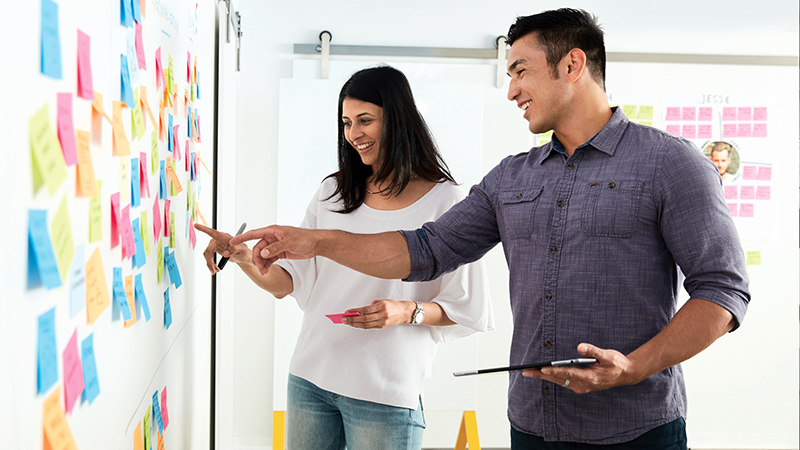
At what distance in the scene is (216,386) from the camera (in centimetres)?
169

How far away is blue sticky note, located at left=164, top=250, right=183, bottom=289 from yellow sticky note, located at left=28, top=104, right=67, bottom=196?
53cm

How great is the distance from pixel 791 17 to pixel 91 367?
10.1 ft

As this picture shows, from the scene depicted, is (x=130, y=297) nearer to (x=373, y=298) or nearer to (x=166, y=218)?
(x=166, y=218)

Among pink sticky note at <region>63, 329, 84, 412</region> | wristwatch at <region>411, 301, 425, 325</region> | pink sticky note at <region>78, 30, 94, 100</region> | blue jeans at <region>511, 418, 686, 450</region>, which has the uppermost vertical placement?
pink sticky note at <region>78, 30, 94, 100</region>

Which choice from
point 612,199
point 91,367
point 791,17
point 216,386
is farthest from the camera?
Result: point 791,17

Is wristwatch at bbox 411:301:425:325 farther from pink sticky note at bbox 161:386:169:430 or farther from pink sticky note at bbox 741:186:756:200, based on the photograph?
pink sticky note at bbox 741:186:756:200

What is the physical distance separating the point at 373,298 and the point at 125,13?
2.56 feet

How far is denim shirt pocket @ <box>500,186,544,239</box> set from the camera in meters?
1.07

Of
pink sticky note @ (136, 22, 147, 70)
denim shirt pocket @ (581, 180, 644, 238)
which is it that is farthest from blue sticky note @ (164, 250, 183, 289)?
denim shirt pocket @ (581, 180, 644, 238)

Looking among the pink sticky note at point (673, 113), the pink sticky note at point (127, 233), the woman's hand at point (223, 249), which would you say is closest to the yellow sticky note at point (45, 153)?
the pink sticky note at point (127, 233)

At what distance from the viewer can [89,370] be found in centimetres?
62

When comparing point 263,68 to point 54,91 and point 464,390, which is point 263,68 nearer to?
point 464,390

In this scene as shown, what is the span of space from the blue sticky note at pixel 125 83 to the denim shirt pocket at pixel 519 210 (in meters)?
0.71

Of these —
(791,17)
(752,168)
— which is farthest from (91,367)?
(791,17)
